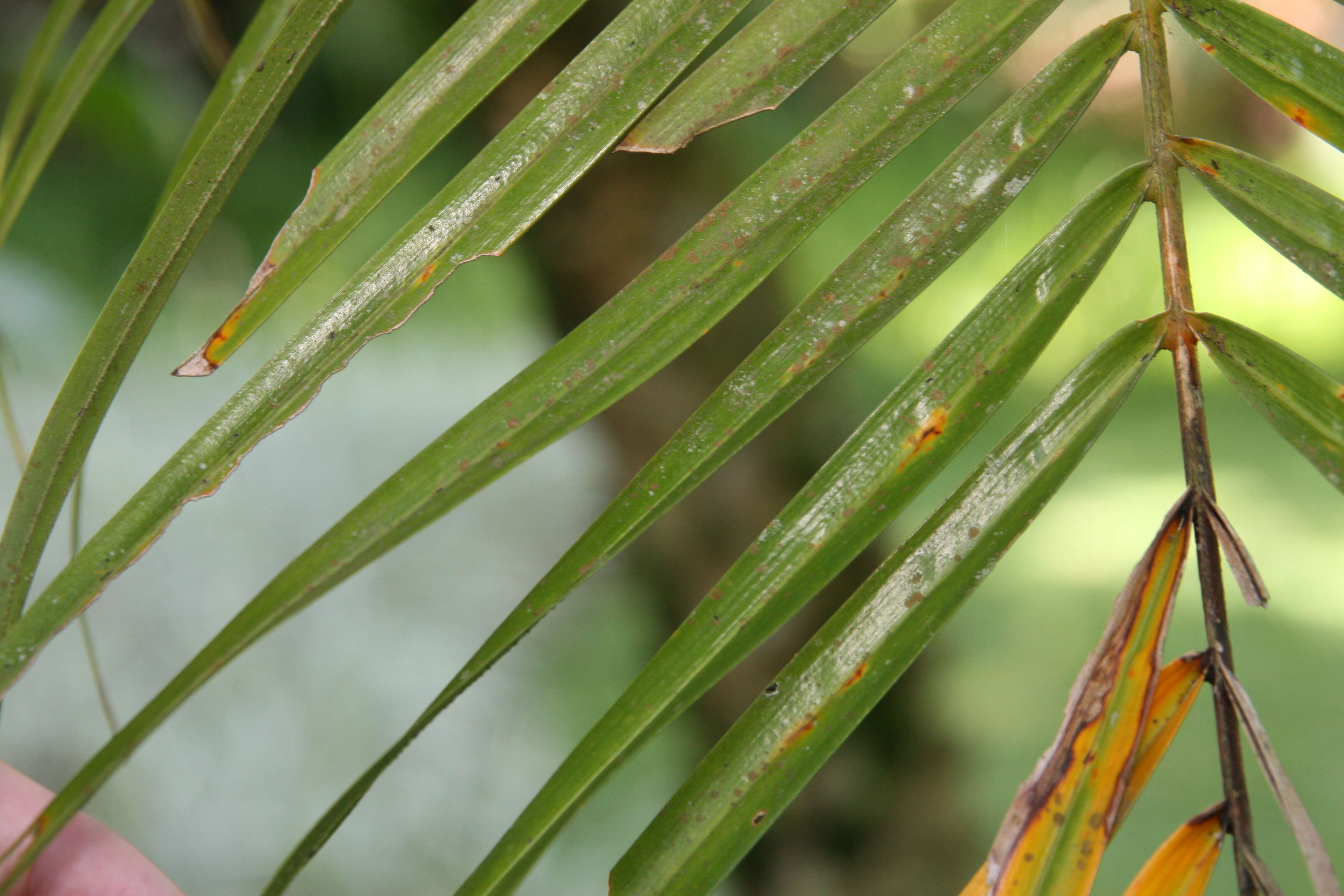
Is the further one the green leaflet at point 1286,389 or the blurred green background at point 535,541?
the blurred green background at point 535,541

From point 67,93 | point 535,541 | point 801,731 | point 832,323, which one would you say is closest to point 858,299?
point 832,323

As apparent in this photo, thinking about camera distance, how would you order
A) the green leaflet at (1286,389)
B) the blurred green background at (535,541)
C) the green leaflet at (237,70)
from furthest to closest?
1. the blurred green background at (535,541)
2. the green leaflet at (237,70)
3. the green leaflet at (1286,389)

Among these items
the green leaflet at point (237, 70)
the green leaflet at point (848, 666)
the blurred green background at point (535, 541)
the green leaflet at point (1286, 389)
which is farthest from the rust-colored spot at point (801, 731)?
the blurred green background at point (535, 541)

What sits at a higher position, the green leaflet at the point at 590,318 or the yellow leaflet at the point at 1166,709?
the green leaflet at the point at 590,318

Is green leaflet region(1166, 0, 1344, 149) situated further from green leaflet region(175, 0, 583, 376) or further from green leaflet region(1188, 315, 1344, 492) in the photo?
green leaflet region(175, 0, 583, 376)

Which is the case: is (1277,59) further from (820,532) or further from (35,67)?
(35,67)

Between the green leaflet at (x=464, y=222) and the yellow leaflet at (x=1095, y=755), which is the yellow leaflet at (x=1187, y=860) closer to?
the yellow leaflet at (x=1095, y=755)
